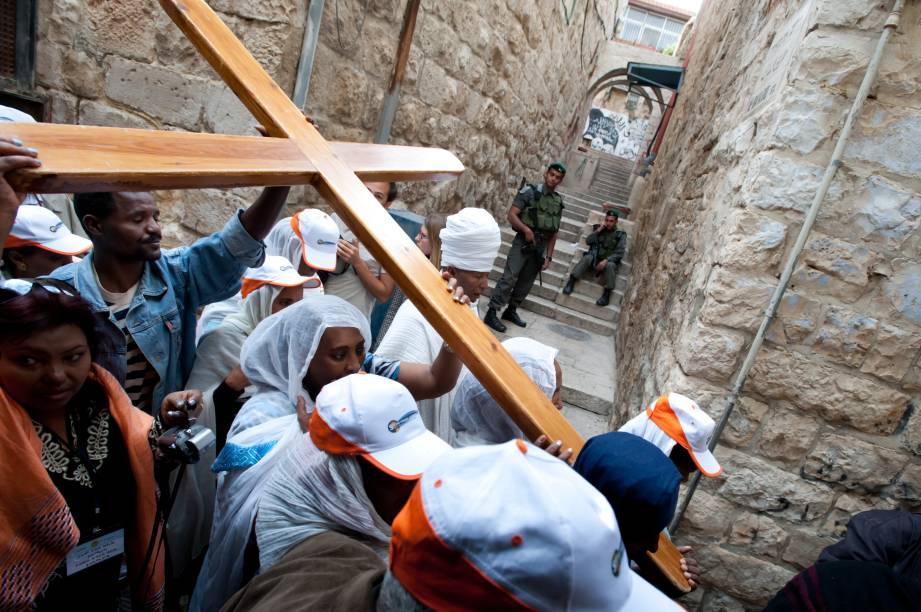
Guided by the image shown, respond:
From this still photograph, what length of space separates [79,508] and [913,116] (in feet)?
9.65

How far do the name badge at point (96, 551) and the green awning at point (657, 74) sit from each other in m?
12.4

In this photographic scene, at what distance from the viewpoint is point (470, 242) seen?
204 centimetres

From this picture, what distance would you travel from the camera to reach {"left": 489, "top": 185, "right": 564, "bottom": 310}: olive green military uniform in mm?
4938

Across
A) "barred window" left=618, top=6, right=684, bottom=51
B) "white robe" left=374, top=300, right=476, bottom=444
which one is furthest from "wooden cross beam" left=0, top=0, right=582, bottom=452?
"barred window" left=618, top=6, right=684, bottom=51

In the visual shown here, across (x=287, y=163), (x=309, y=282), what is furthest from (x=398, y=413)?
(x=309, y=282)

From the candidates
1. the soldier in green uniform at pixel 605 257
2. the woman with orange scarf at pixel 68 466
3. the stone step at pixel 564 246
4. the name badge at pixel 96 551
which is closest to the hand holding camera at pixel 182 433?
the woman with orange scarf at pixel 68 466

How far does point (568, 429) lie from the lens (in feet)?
3.38

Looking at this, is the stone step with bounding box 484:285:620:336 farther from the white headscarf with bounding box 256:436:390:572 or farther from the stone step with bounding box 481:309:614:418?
the white headscarf with bounding box 256:436:390:572

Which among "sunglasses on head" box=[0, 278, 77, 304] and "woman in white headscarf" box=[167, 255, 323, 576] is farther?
"woman in white headscarf" box=[167, 255, 323, 576]

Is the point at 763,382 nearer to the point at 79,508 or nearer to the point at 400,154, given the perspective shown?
the point at 400,154

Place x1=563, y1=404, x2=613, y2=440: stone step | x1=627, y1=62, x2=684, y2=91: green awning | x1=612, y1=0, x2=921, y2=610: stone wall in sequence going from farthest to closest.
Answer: x1=627, y1=62, x2=684, y2=91: green awning < x1=563, y1=404, x2=613, y2=440: stone step < x1=612, y1=0, x2=921, y2=610: stone wall

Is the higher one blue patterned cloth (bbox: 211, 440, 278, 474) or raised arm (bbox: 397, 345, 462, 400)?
raised arm (bbox: 397, 345, 462, 400)

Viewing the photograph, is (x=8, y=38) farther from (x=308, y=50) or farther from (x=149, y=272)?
(x=149, y=272)

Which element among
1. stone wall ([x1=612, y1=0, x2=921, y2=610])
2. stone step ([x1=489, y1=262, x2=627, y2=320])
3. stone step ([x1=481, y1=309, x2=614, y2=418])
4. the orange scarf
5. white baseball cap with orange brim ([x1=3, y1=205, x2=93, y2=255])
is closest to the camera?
the orange scarf
